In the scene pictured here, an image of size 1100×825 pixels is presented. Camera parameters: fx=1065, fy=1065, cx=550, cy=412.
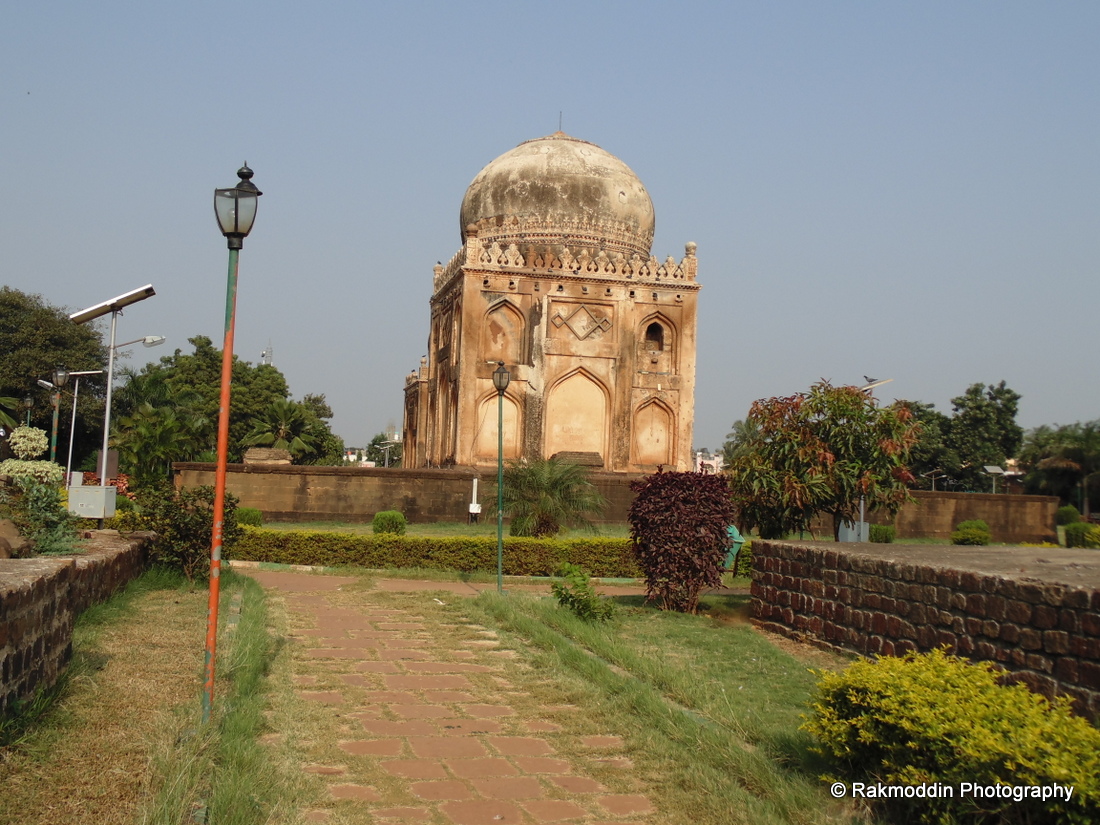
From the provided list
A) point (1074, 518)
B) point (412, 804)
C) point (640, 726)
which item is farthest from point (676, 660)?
point (1074, 518)

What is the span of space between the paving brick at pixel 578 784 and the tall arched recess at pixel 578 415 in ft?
67.9

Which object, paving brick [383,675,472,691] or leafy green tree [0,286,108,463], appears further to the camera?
leafy green tree [0,286,108,463]

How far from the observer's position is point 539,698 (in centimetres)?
666

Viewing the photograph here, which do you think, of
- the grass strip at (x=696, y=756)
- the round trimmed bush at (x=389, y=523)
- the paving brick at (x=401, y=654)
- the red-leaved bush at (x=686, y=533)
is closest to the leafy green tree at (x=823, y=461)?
the red-leaved bush at (x=686, y=533)

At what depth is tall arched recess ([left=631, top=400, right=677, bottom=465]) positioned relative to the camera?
26.2m

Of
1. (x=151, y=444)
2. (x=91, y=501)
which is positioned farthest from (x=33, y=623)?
(x=151, y=444)

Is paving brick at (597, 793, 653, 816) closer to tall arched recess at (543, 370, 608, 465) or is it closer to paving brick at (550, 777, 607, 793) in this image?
paving brick at (550, 777, 607, 793)

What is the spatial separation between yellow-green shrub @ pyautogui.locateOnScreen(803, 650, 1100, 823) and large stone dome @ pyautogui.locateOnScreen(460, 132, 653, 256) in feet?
73.6

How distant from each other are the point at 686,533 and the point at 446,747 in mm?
5664

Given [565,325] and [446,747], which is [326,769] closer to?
[446,747]

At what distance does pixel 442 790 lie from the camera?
4812 millimetres

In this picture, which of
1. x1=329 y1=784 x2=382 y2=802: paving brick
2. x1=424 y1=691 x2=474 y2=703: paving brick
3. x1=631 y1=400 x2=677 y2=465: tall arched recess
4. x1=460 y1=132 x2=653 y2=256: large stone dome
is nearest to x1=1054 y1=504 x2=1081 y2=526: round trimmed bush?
x1=631 y1=400 x2=677 y2=465: tall arched recess

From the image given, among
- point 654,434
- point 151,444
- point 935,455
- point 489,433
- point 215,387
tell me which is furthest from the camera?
point 935,455

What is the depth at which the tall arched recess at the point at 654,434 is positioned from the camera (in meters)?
26.2
